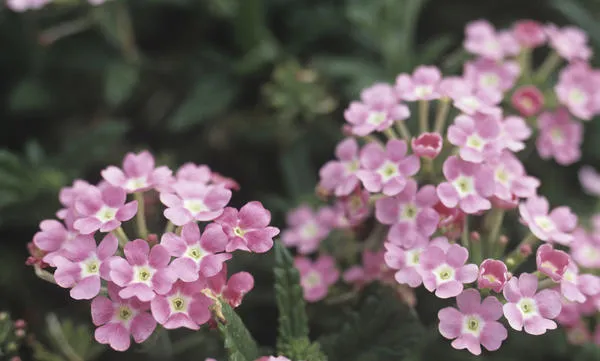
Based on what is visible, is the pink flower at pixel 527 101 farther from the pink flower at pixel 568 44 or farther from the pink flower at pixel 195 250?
the pink flower at pixel 195 250

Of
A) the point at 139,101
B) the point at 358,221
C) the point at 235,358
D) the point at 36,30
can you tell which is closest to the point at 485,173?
the point at 358,221

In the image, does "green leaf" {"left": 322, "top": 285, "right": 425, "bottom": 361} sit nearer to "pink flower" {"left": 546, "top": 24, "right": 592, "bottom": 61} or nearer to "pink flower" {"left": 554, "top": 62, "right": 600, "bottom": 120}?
"pink flower" {"left": 554, "top": 62, "right": 600, "bottom": 120}

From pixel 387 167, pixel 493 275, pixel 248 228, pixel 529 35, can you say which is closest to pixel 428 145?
pixel 387 167

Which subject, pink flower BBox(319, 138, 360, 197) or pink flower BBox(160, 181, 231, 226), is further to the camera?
pink flower BBox(319, 138, 360, 197)

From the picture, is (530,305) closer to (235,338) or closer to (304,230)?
(235,338)

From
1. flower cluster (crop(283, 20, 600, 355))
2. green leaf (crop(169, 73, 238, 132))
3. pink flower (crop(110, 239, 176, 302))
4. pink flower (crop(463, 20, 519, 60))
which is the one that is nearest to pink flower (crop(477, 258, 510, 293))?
flower cluster (crop(283, 20, 600, 355))

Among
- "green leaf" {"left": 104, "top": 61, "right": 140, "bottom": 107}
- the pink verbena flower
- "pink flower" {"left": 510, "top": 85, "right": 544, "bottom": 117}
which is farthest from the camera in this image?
"green leaf" {"left": 104, "top": 61, "right": 140, "bottom": 107}

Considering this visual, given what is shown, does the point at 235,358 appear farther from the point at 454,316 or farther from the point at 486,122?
the point at 486,122
